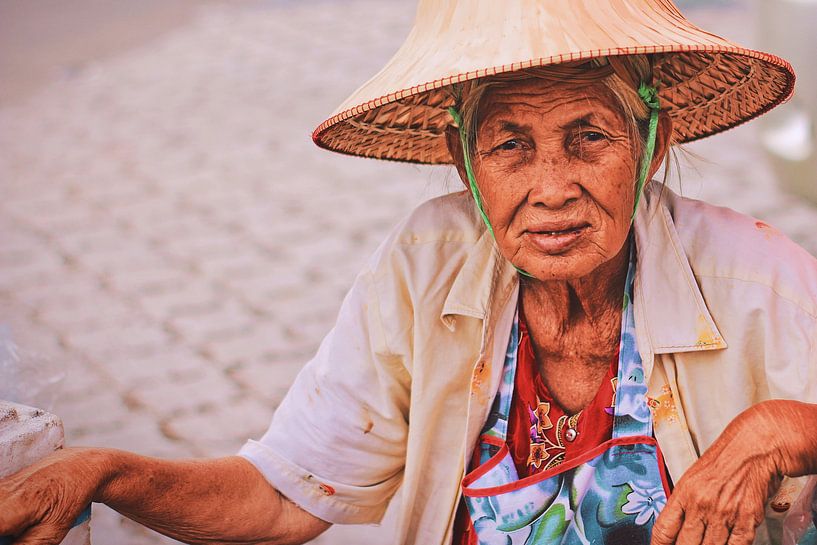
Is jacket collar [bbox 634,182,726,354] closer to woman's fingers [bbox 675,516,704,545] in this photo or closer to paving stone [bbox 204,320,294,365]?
woman's fingers [bbox 675,516,704,545]

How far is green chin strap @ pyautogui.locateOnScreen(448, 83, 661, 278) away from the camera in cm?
188

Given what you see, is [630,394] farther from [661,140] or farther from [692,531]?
[661,140]

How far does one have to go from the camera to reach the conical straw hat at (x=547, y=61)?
1.70 m

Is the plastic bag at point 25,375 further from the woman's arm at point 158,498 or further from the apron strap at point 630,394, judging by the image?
the apron strap at point 630,394

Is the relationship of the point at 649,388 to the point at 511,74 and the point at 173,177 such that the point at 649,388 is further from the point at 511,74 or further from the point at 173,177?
the point at 173,177

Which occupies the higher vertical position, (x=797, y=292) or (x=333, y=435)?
(x=797, y=292)

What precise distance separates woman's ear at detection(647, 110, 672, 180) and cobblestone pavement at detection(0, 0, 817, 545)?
3.31 ft

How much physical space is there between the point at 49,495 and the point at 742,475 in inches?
42.8

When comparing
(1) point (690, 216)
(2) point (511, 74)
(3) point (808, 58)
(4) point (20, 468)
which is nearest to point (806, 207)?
(3) point (808, 58)

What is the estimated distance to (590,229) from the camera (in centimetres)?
185

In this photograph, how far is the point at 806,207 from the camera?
4797 mm

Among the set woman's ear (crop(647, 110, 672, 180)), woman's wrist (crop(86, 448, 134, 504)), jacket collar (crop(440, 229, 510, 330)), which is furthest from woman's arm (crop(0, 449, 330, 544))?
woman's ear (crop(647, 110, 672, 180))

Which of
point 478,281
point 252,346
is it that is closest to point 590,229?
point 478,281

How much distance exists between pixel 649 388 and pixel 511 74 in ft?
2.00
